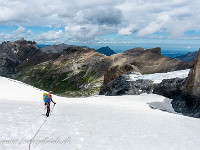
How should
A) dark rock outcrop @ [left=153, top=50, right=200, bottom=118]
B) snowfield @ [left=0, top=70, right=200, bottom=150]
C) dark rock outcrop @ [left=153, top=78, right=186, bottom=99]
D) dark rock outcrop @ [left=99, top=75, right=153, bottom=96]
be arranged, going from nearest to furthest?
snowfield @ [left=0, top=70, right=200, bottom=150]
dark rock outcrop @ [left=153, top=50, right=200, bottom=118]
dark rock outcrop @ [left=153, top=78, right=186, bottom=99]
dark rock outcrop @ [left=99, top=75, right=153, bottom=96]

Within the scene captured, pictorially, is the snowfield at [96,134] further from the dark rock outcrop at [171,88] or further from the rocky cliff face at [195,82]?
the dark rock outcrop at [171,88]

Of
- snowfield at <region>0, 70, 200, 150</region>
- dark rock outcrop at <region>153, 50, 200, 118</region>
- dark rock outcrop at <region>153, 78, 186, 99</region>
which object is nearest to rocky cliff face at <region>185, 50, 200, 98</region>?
dark rock outcrop at <region>153, 50, 200, 118</region>

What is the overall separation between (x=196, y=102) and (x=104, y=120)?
15.3m

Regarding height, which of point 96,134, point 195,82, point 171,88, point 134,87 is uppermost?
point 195,82

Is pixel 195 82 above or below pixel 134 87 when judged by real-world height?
above

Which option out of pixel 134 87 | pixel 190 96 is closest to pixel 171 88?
pixel 190 96

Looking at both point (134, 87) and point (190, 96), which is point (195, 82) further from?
point (134, 87)

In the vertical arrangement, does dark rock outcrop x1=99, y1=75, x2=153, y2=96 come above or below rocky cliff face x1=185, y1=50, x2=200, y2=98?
below

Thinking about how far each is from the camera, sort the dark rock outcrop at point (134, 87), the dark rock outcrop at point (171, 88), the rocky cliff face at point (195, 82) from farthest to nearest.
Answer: the dark rock outcrop at point (134, 87) < the dark rock outcrop at point (171, 88) < the rocky cliff face at point (195, 82)

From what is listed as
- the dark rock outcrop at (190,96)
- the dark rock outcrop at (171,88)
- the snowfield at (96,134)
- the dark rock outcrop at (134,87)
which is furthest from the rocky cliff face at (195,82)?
the dark rock outcrop at (134,87)

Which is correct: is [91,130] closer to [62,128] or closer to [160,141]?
[62,128]

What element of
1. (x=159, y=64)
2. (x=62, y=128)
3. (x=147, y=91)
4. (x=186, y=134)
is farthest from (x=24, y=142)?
(x=159, y=64)

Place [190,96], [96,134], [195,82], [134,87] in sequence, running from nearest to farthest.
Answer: [96,134] < [195,82] < [190,96] < [134,87]

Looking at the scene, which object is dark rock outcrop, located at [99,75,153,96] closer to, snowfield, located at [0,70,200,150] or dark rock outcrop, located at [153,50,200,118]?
dark rock outcrop, located at [153,50,200,118]
